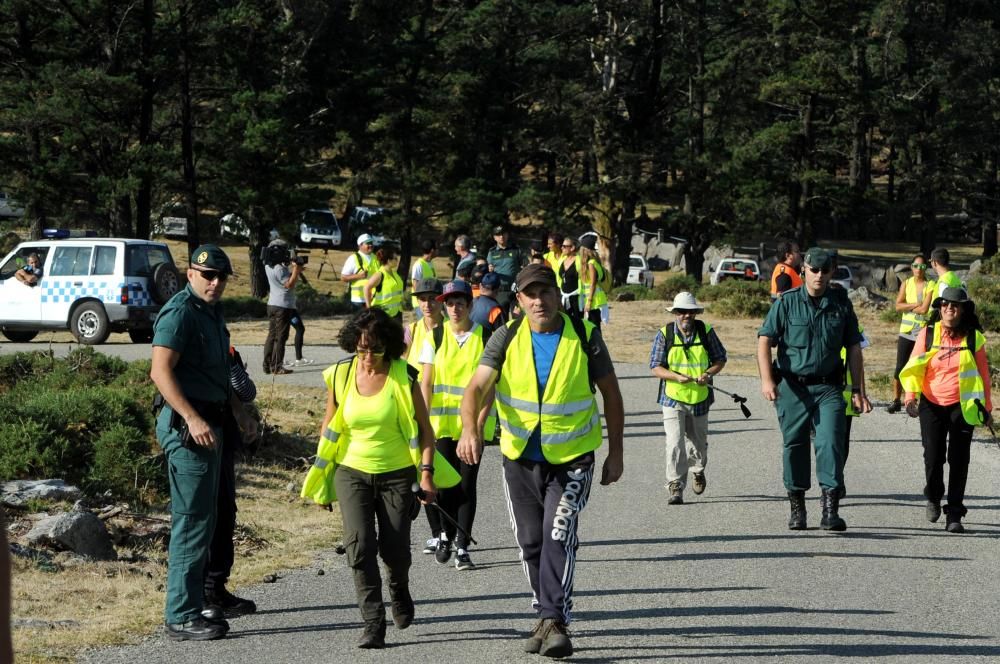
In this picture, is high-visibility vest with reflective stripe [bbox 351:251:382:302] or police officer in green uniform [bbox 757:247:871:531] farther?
high-visibility vest with reflective stripe [bbox 351:251:382:302]

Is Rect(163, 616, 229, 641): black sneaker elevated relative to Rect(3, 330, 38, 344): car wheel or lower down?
lower down

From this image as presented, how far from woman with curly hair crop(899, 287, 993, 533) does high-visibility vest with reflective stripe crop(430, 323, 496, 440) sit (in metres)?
3.46

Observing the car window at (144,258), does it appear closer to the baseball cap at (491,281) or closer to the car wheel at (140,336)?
the car wheel at (140,336)

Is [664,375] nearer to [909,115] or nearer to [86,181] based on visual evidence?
[86,181]

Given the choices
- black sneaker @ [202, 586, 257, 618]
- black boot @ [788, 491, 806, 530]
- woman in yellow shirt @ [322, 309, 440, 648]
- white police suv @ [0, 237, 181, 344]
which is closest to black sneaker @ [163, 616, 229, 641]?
black sneaker @ [202, 586, 257, 618]

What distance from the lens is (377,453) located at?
271 inches

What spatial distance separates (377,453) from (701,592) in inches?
89.8

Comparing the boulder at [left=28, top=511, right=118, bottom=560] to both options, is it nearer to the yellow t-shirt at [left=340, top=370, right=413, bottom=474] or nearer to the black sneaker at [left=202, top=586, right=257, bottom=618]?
the black sneaker at [left=202, top=586, right=257, bottom=618]

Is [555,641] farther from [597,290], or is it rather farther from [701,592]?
[597,290]

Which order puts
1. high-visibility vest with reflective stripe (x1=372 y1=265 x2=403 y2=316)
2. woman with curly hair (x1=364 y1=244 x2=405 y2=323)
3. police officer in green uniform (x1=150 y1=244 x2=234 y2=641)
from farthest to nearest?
high-visibility vest with reflective stripe (x1=372 y1=265 x2=403 y2=316) → woman with curly hair (x1=364 y1=244 x2=405 y2=323) → police officer in green uniform (x1=150 y1=244 x2=234 y2=641)

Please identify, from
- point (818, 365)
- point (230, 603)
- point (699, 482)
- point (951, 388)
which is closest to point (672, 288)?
point (699, 482)

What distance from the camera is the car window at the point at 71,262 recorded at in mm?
24203

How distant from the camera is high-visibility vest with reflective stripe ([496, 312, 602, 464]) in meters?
6.72

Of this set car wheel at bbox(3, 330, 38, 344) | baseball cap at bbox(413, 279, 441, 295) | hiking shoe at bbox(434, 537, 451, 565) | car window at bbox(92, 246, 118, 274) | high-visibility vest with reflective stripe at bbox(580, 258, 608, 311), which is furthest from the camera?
A: car wheel at bbox(3, 330, 38, 344)
